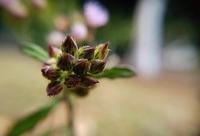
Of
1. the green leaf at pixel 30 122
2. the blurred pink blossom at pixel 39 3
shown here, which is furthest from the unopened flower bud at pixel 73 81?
the blurred pink blossom at pixel 39 3

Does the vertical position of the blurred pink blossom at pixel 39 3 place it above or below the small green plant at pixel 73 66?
above

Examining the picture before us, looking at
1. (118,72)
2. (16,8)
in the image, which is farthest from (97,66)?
(16,8)

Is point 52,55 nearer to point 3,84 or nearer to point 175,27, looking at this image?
point 3,84

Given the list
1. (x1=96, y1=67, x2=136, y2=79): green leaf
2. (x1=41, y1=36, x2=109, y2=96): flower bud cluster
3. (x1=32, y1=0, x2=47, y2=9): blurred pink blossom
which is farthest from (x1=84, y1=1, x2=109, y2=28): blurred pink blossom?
(x1=41, y1=36, x2=109, y2=96): flower bud cluster

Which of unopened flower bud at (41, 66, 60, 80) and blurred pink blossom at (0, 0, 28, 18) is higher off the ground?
blurred pink blossom at (0, 0, 28, 18)

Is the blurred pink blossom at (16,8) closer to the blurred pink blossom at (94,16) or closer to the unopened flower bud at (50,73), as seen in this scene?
the blurred pink blossom at (94,16)

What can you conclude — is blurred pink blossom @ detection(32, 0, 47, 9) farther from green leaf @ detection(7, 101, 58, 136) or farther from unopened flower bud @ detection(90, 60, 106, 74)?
unopened flower bud @ detection(90, 60, 106, 74)
